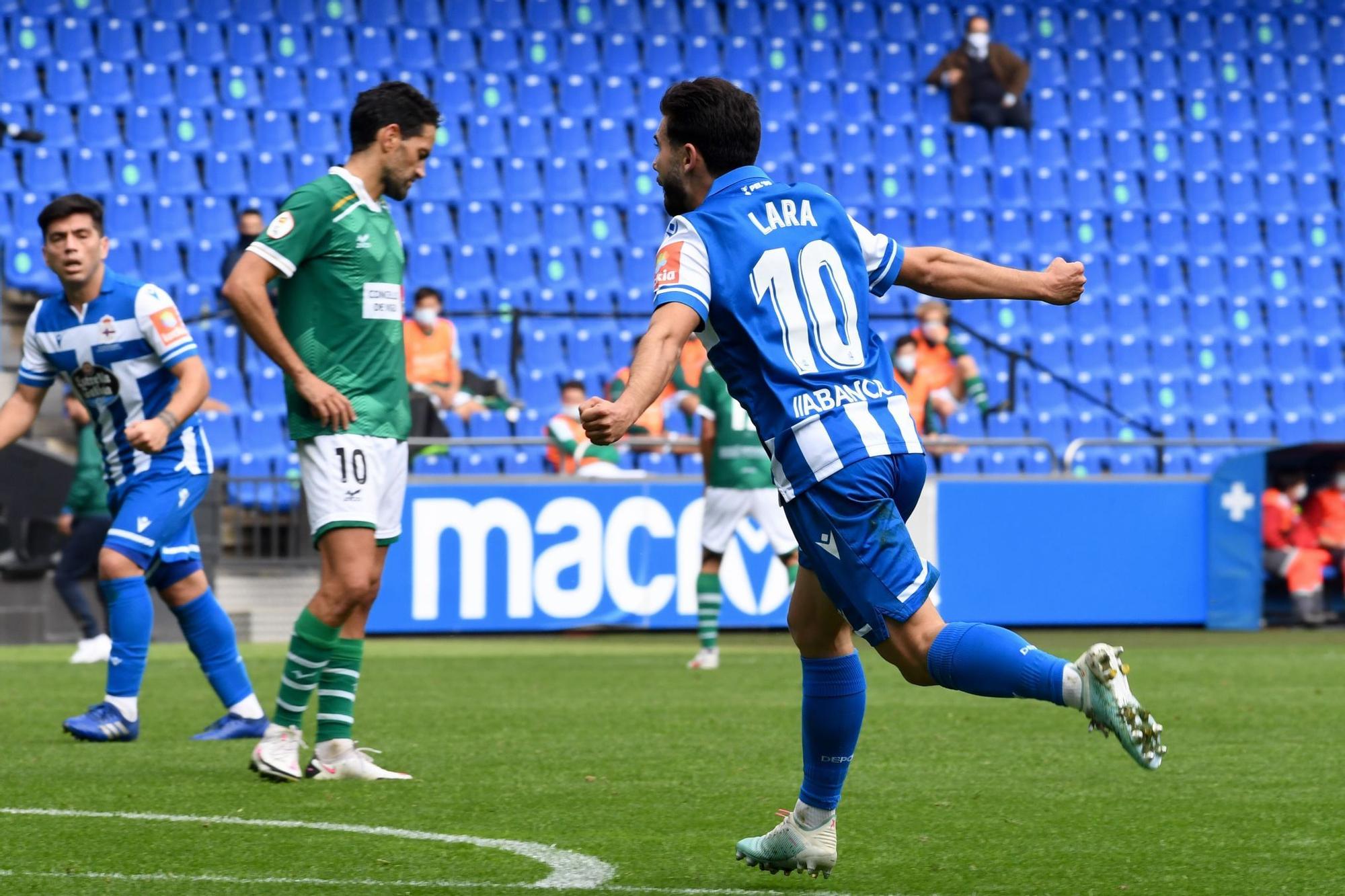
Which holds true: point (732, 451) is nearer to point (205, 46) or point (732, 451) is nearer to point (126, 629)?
point (126, 629)

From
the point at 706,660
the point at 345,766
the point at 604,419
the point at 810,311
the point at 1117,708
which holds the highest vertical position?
the point at 810,311

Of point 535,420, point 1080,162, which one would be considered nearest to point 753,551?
point 535,420

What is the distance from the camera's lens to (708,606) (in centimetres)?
1159

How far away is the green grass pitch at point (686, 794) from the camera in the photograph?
435 centimetres

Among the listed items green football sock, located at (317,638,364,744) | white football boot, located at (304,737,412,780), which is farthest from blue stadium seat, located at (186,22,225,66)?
white football boot, located at (304,737,412,780)

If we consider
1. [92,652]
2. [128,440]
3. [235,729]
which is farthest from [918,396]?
[128,440]

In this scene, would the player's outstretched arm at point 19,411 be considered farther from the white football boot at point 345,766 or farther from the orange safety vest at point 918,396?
the orange safety vest at point 918,396

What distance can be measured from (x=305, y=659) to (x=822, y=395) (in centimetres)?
257

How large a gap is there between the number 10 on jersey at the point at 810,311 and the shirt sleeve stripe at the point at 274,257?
227cm

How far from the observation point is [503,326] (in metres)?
17.6

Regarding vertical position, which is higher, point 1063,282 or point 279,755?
point 1063,282

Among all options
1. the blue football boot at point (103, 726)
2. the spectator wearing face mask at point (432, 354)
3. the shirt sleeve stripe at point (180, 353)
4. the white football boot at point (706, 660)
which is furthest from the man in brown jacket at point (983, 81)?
the blue football boot at point (103, 726)

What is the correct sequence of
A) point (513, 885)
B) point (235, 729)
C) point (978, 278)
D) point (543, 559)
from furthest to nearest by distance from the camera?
point (543, 559)
point (235, 729)
point (978, 278)
point (513, 885)

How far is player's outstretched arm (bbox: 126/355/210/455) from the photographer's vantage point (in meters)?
6.28
